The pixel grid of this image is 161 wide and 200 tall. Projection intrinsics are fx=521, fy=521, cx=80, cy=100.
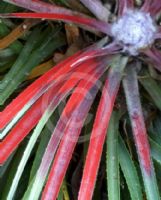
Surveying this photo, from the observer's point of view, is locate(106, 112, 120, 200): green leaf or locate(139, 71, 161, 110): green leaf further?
locate(139, 71, 161, 110): green leaf

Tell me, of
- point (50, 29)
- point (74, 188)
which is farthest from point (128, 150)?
point (50, 29)

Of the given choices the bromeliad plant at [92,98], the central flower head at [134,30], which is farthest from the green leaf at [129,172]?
the central flower head at [134,30]

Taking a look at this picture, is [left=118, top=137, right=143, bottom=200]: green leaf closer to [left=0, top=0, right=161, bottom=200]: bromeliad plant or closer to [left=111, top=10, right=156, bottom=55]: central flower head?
[left=0, top=0, right=161, bottom=200]: bromeliad plant

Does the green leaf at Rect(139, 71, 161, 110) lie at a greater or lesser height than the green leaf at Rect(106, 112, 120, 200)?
greater

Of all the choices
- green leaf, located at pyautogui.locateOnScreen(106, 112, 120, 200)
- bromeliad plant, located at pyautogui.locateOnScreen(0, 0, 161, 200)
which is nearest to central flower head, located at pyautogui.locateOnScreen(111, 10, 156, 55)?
bromeliad plant, located at pyautogui.locateOnScreen(0, 0, 161, 200)

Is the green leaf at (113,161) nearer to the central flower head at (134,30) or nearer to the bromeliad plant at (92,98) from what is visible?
the bromeliad plant at (92,98)

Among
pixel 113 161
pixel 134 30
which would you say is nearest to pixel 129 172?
pixel 113 161

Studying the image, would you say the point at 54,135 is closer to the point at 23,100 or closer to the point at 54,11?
the point at 23,100

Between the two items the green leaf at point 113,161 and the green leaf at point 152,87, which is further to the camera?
the green leaf at point 152,87

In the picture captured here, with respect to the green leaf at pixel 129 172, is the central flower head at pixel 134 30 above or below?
above
